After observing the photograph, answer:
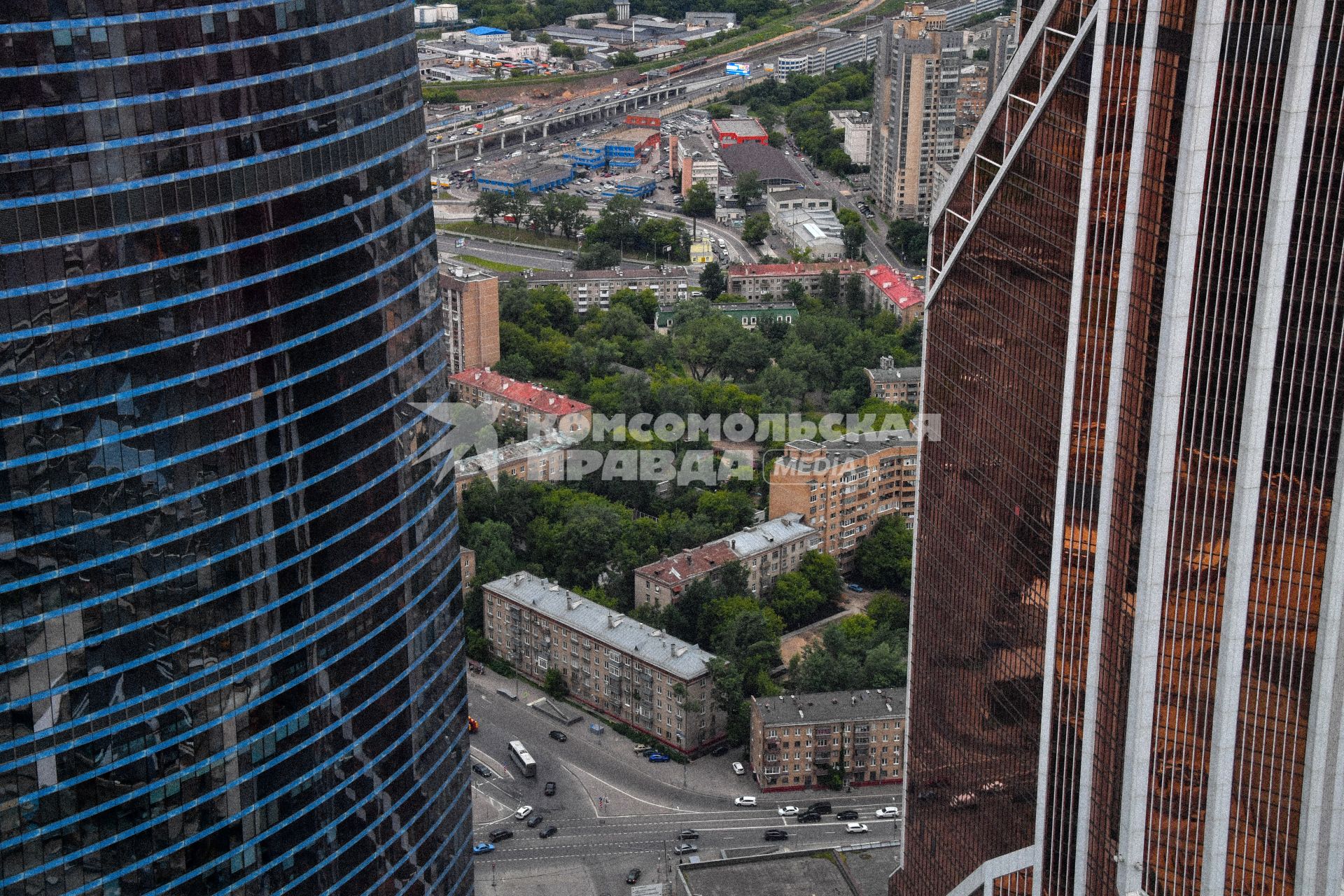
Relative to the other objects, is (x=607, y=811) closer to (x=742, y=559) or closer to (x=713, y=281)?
(x=742, y=559)

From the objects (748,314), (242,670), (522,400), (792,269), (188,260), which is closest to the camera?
(188,260)

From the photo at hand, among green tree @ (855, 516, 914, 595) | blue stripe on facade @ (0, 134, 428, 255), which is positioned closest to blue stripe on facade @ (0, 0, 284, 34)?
blue stripe on facade @ (0, 134, 428, 255)

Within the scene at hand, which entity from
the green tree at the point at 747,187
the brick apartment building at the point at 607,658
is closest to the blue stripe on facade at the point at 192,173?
the brick apartment building at the point at 607,658

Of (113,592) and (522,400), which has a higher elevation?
(113,592)

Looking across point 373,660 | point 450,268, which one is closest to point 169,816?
point 373,660

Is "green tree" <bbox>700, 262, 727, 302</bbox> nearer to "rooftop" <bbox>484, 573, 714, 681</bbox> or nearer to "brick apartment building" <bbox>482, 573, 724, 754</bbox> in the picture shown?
"rooftop" <bbox>484, 573, 714, 681</bbox>

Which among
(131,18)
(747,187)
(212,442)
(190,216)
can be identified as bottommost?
(747,187)

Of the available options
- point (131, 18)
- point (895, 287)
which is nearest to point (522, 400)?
point (895, 287)
